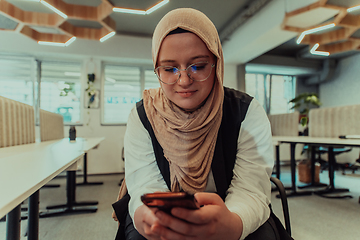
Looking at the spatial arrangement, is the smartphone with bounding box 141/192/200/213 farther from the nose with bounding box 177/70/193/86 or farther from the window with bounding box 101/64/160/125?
Result: the window with bounding box 101/64/160/125

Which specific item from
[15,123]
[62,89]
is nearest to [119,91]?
[62,89]

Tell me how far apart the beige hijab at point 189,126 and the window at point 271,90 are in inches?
239

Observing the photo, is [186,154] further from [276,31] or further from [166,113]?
[276,31]

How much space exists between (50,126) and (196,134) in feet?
10.4

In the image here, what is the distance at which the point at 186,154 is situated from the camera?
84 centimetres

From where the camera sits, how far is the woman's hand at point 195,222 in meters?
0.49

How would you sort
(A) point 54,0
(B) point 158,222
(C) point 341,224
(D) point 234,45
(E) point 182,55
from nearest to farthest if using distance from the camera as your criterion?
(B) point 158,222 < (E) point 182,55 < (C) point 341,224 < (A) point 54,0 < (D) point 234,45

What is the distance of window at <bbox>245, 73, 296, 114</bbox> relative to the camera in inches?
263

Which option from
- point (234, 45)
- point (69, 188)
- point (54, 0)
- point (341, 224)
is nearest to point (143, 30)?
point (234, 45)

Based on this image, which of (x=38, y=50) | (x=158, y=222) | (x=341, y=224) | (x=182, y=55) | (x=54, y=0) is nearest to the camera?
(x=158, y=222)

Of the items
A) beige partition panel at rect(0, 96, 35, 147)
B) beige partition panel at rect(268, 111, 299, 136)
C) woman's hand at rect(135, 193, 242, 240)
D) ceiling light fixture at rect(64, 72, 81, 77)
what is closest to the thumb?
woman's hand at rect(135, 193, 242, 240)

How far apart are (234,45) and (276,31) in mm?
1193

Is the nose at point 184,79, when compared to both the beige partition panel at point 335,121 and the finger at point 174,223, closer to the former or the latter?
the finger at point 174,223

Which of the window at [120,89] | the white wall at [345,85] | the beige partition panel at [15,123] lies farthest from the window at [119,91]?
the white wall at [345,85]
